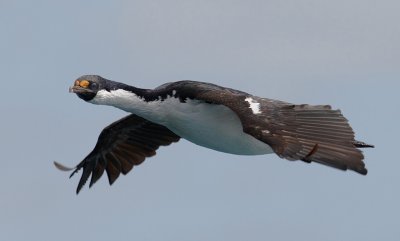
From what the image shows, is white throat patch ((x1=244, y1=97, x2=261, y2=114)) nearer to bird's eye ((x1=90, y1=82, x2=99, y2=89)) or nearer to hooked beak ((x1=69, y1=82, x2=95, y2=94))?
bird's eye ((x1=90, y1=82, x2=99, y2=89))

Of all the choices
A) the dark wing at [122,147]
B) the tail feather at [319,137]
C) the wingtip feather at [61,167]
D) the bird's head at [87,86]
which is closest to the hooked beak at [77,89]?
the bird's head at [87,86]

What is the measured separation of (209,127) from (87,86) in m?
3.21

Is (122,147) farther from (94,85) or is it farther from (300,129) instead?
(300,129)

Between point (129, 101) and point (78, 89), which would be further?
point (129, 101)

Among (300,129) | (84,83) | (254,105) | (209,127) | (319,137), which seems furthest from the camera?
(209,127)

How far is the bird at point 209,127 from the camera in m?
23.4

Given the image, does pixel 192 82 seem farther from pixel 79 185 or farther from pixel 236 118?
pixel 79 185

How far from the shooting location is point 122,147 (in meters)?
31.8

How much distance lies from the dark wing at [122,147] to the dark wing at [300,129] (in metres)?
5.40

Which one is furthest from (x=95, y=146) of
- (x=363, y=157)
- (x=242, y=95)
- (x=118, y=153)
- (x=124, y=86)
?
(x=363, y=157)

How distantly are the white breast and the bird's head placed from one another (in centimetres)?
22

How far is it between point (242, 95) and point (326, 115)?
2.54m

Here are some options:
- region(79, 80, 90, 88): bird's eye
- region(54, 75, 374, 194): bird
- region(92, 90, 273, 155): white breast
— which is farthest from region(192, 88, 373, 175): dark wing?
region(79, 80, 90, 88): bird's eye

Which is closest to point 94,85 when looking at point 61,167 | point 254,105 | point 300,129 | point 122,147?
point 254,105
